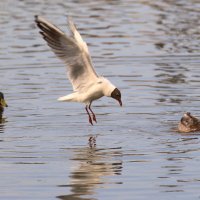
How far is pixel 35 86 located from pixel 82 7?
11.9 meters

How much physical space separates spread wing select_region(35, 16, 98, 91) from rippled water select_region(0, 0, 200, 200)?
0.83 meters

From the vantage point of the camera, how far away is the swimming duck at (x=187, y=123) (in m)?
14.7

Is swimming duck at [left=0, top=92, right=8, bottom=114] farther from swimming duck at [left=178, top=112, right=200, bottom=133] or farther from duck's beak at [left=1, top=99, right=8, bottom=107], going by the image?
swimming duck at [left=178, top=112, right=200, bottom=133]

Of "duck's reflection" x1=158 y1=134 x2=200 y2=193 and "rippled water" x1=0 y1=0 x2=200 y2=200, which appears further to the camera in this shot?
"rippled water" x1=0 y1=0 x2=200 y2=200

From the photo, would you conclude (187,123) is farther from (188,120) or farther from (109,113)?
(109,113)

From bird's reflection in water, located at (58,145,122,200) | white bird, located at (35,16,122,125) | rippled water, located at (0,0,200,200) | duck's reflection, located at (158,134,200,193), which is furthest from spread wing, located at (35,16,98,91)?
duck's reflection, located at (158,134,200,193)

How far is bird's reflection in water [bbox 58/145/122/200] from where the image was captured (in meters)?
11.4

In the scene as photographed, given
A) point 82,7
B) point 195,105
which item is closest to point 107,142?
point 195,105

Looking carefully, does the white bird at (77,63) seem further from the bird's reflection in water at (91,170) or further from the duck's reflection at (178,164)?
the duck's reflection at (178,164)

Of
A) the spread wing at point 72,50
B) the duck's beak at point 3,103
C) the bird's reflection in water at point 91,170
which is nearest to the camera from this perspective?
the bird's reflection in water at point 91,170

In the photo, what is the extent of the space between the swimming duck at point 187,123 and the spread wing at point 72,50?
4.87ft

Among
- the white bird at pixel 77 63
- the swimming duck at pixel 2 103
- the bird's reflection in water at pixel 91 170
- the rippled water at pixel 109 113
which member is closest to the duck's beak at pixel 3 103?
the swimming duck at pixel 2 103

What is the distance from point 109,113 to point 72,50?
7.41ft

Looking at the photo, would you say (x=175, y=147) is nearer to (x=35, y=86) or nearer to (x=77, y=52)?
(x=77, y=52)
